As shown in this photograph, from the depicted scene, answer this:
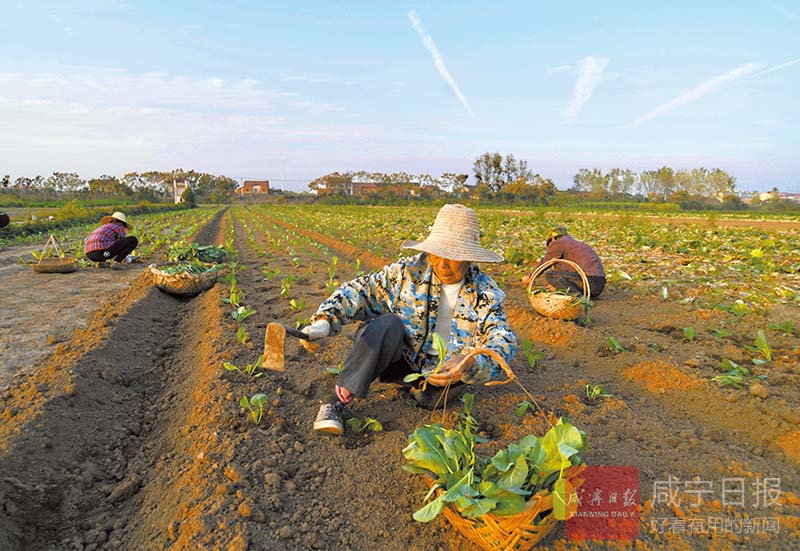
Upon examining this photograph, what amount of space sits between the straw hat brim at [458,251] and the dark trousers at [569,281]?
3.21m

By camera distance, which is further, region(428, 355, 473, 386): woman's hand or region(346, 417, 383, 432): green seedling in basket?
region(346, 417, 383, 432): green seedling in basket

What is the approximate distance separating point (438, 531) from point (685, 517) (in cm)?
113

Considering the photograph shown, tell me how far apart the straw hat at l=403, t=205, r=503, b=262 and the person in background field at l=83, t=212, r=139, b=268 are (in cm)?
753

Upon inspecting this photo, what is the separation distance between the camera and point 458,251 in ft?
8.70

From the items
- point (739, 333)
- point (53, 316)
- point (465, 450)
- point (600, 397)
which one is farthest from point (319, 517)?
point (53, 316)

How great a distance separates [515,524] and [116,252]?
890 cm

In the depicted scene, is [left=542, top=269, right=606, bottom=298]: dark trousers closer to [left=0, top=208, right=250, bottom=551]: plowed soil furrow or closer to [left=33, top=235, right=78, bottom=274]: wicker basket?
[left=0, top=208, right=250, bottom=551]: plowed soil furrow

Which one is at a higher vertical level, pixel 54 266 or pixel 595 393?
pixel 54 266

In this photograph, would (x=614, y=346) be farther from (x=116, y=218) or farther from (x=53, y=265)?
(x=53, y=265)

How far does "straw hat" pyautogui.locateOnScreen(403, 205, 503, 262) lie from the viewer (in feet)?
8.64

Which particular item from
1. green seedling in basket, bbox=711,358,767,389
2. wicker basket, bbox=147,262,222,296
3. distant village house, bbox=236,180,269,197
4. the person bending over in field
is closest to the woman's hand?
the person bending over in field

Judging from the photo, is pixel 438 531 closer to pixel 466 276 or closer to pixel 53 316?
pixel 466 276

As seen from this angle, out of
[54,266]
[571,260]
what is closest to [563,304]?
[571,260]

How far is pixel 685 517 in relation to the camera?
2.20 metres
